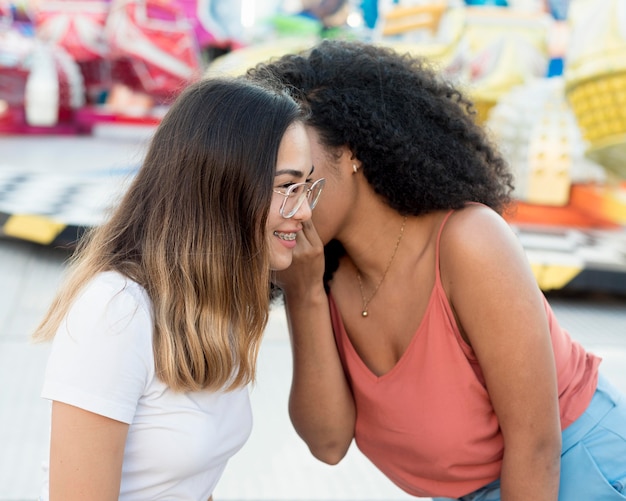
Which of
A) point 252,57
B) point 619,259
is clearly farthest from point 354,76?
point 252,57

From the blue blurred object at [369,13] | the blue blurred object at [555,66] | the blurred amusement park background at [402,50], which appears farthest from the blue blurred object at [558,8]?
the blue blurred object at [369,13]

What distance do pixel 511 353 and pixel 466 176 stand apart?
1.12ft

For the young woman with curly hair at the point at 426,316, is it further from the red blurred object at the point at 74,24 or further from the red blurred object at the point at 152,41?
the red blurred object at the point at 74,24

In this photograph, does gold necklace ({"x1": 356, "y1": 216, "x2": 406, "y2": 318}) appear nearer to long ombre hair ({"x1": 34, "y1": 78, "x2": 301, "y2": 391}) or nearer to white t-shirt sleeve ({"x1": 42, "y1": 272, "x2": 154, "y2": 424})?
long ombre hair ({"x1": 34, "y1": 78, "x2": 301, "y2": 391})

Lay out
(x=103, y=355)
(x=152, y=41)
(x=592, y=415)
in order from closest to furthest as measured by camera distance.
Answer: (x=103, y=355) < (x=592, y=415) < (x=152, y=41)

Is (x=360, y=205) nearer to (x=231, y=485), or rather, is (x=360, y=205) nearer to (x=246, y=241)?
(x=246, y=241)

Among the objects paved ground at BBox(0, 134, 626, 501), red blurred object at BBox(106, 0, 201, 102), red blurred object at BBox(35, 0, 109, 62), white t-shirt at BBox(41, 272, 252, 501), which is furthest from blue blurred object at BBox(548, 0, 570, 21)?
white t-shirt at BBox(41, 272, 252, 501)

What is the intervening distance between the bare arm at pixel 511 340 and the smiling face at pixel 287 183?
27 centimetres

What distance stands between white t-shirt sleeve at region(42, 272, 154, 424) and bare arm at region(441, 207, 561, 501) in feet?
1.70

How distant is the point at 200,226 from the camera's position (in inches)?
45.1

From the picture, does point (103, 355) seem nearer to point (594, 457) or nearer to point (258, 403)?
point (594, 457)

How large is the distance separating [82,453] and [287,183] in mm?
499

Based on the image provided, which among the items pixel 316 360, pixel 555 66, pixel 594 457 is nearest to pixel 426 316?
pixel 316 360

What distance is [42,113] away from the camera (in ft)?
27.7
